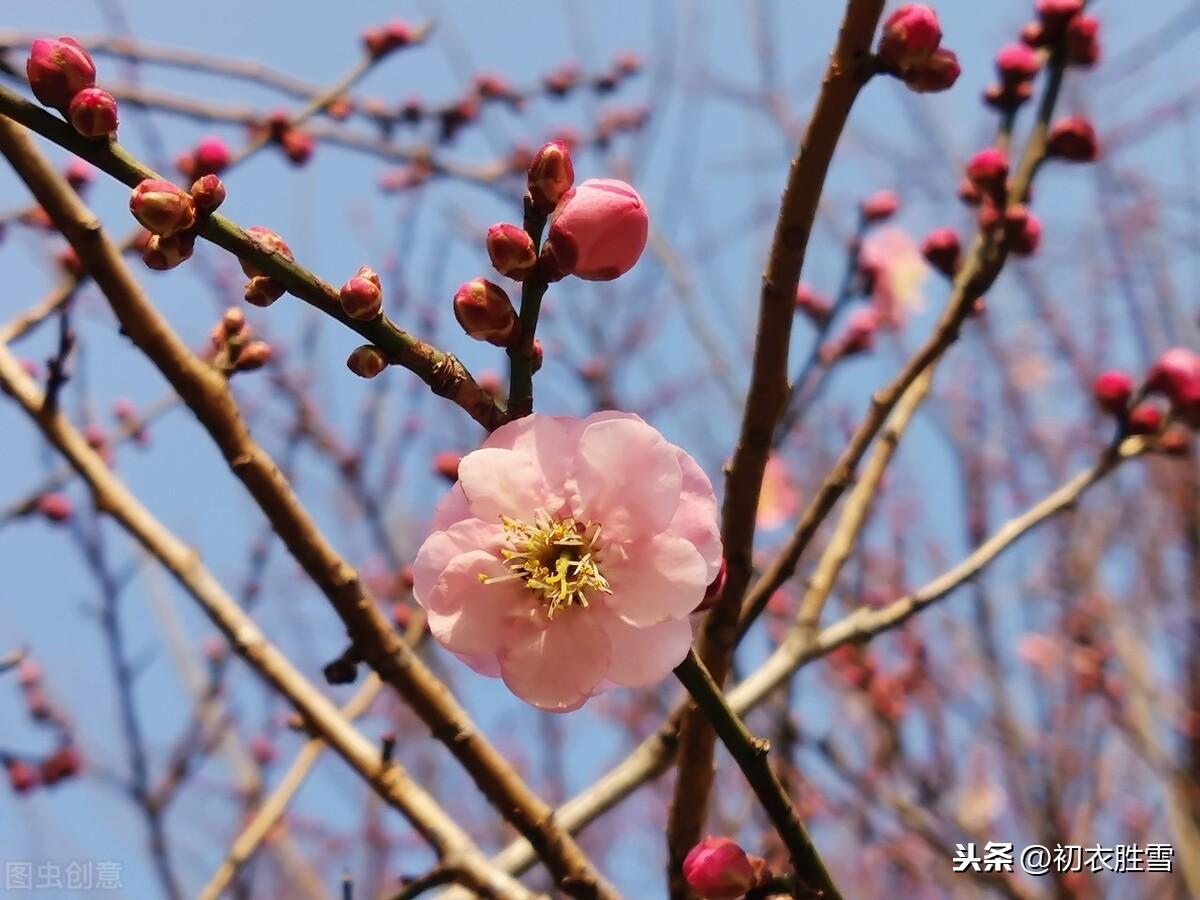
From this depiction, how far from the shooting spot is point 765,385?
3.97ft

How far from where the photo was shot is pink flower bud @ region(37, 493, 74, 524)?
2.83 m

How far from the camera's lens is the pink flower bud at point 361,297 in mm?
841

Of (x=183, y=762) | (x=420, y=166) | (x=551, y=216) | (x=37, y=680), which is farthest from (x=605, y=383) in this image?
(x=551, y=216)

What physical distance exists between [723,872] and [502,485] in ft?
1.57

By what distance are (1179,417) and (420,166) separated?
2.26 meters

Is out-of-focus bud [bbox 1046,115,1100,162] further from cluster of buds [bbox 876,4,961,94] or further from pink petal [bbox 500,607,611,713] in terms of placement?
pink petal [bbox 500,607,611,713]

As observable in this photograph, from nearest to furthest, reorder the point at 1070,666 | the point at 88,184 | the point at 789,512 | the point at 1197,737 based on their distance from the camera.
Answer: the point at 88,184 < the point at 1197,737 < the point at 1070,666 < the point at 789,512

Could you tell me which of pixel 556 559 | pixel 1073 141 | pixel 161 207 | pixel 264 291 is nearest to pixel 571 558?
pixel 556 559

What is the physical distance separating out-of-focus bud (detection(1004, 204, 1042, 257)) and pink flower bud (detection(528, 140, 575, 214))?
3.21 ft

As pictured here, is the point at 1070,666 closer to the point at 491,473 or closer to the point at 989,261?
the point at 989,261

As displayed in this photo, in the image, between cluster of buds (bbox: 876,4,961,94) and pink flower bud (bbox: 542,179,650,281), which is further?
cluster of buds (bbox: 876,4,961,94)

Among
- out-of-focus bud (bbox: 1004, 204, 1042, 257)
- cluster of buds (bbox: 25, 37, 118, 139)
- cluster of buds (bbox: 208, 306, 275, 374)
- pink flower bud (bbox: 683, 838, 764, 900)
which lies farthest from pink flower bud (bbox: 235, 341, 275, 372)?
out-of-focus bud (bbox: 1004, 204, 1042, 257)

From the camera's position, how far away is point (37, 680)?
3430mm

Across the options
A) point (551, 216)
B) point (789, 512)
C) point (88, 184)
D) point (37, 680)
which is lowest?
point (551, 216)
